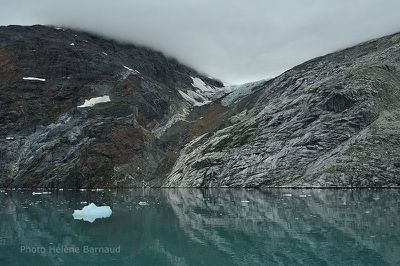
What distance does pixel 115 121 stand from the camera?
14812 centimetres

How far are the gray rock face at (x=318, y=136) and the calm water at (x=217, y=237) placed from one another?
113 ft

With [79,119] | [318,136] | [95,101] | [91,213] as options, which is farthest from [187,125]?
[91,213]

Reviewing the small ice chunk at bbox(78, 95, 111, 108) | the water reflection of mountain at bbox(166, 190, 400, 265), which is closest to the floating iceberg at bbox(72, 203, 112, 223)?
the water reflection of mountain at bbox(166, 190, 400, 265)

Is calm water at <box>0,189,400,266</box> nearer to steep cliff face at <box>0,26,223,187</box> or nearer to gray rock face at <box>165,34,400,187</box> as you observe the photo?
gray rock face at <box>165,34,400,187</box>

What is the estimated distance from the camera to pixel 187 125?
525 ft

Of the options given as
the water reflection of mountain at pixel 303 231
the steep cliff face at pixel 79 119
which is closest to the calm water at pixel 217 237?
the water reflection of mountain at pixel 303 231

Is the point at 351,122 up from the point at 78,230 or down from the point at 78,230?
up

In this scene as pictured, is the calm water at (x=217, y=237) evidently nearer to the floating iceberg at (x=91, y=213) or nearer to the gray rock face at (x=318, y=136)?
the floating iceberg at (x=91, y=213)

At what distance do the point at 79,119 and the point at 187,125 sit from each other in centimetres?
3781

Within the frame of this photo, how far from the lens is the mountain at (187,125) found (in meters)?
96.8

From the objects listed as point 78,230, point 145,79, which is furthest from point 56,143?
point 78,230

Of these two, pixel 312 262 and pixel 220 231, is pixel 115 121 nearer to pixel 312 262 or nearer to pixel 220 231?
pixel 220 231

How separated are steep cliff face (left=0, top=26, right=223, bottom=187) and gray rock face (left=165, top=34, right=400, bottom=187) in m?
15.6

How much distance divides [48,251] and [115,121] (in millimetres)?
118747
